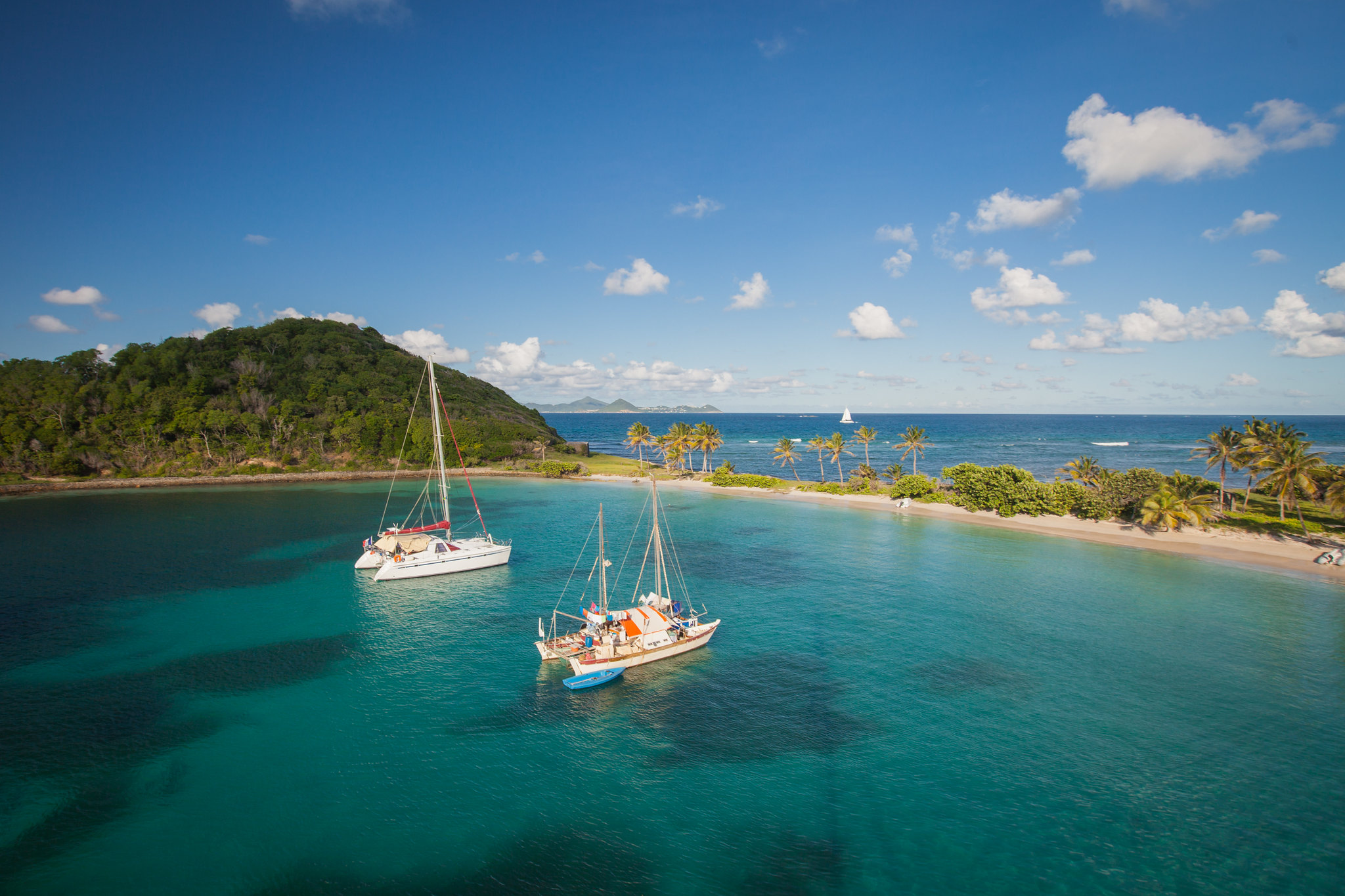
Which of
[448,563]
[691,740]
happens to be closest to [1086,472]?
[691,740]

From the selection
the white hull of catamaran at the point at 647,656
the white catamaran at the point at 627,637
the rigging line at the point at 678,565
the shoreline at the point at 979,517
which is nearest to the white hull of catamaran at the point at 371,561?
the white catamaran at the point at 627,637

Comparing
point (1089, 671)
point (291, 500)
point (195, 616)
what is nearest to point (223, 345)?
point (291, 500)

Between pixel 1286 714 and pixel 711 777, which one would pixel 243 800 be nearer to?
pixel 711 777

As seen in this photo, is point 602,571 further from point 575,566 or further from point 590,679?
point 575,566

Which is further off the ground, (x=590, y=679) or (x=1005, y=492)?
(x=1005, y=492)

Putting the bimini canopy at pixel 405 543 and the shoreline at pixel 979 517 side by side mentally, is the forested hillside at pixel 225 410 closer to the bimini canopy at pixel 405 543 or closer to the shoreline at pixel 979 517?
the shoreline at pixel 979 517

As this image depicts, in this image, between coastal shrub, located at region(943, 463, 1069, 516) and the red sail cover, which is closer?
the red sail cover

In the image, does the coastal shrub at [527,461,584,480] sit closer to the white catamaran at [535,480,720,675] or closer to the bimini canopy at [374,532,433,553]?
the bimini canopy at [374,532,433,553]

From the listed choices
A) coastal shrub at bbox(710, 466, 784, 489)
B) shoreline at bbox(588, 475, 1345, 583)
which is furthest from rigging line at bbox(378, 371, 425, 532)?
shoreline at bbox(588, 475, 1345, 583)
